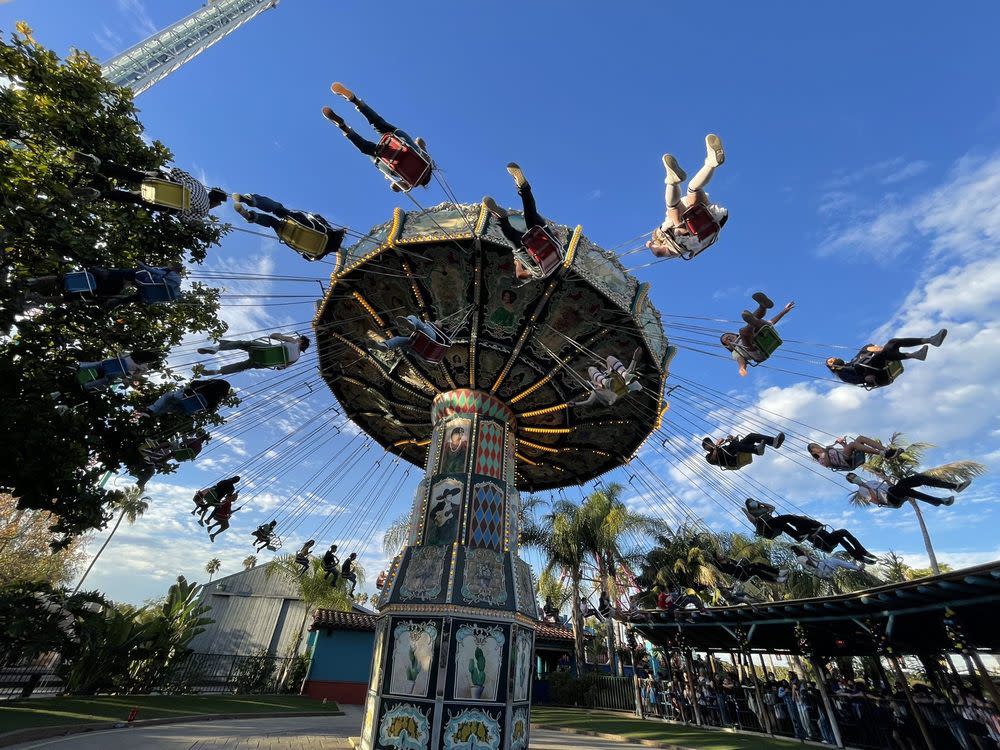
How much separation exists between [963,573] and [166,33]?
48.6 meters

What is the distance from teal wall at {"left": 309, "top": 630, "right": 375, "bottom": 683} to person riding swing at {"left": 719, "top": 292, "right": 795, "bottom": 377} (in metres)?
21.7

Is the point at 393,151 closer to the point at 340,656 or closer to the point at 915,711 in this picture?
the point at 915,711

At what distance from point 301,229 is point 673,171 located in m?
6.67

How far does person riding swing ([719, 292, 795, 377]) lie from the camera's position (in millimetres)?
9766

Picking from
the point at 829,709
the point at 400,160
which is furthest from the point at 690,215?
the point at 829,709

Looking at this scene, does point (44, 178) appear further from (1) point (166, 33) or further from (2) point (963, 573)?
(1) point (166, 33)

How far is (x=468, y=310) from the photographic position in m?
13.1

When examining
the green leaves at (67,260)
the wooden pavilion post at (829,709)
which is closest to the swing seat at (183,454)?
the green leaves at (67,260)

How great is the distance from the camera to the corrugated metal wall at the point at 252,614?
31.1 meters

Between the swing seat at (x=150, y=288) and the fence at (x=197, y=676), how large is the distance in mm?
12876

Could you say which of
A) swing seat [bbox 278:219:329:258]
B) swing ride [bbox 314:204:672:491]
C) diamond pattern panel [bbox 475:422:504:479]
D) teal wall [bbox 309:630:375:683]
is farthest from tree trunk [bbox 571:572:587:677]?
swing seat [bbox 278:219:329:258]

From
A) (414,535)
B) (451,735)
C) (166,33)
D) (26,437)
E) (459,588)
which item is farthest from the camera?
(166,33)

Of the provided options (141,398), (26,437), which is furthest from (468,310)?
(26,437)

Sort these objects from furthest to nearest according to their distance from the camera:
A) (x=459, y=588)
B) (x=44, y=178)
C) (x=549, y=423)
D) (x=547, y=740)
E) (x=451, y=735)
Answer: (x=549, y=423) < (x=547, y=740) < (x=459, y=588) < (x=451, y=735) < (x=44, y=178)
